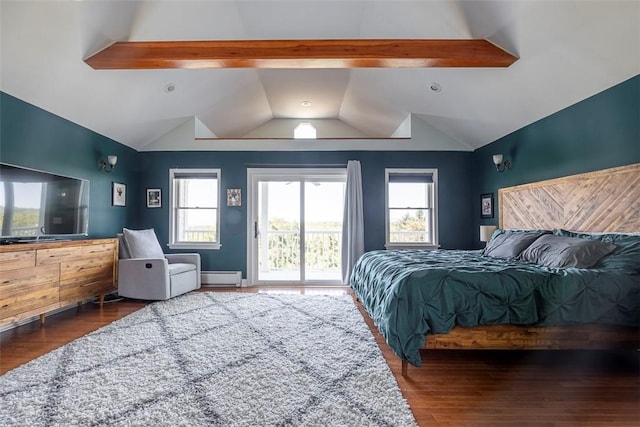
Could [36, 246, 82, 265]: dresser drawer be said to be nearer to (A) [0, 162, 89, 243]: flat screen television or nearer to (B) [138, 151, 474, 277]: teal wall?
(A) [0, 162, 89, 243]: flat screen television

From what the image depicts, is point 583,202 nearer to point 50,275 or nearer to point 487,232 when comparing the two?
point 487,232

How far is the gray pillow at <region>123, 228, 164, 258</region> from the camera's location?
14.1ft

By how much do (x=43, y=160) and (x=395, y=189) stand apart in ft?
15.8

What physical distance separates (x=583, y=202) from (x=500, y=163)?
1520 mm

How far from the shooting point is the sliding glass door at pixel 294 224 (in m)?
5.38

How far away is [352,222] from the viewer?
527 cm

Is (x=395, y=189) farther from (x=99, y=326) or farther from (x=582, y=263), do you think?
(x=99, y=326)

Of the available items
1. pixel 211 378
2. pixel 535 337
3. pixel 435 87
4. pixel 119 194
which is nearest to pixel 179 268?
pixel 119 194

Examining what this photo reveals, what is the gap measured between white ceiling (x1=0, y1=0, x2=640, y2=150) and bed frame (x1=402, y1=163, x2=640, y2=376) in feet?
2.88

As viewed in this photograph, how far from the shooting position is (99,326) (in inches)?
127

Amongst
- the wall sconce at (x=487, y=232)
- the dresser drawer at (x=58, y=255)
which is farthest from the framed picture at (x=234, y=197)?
the wall sconce at (x=487, y=232)

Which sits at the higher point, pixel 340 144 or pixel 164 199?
pixel 340 144

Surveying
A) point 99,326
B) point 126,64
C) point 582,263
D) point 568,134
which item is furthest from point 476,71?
point 99,326

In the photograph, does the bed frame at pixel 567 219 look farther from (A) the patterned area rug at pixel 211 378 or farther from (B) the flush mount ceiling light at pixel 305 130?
(B) the flush mount ceiling light at pixel 305 130
